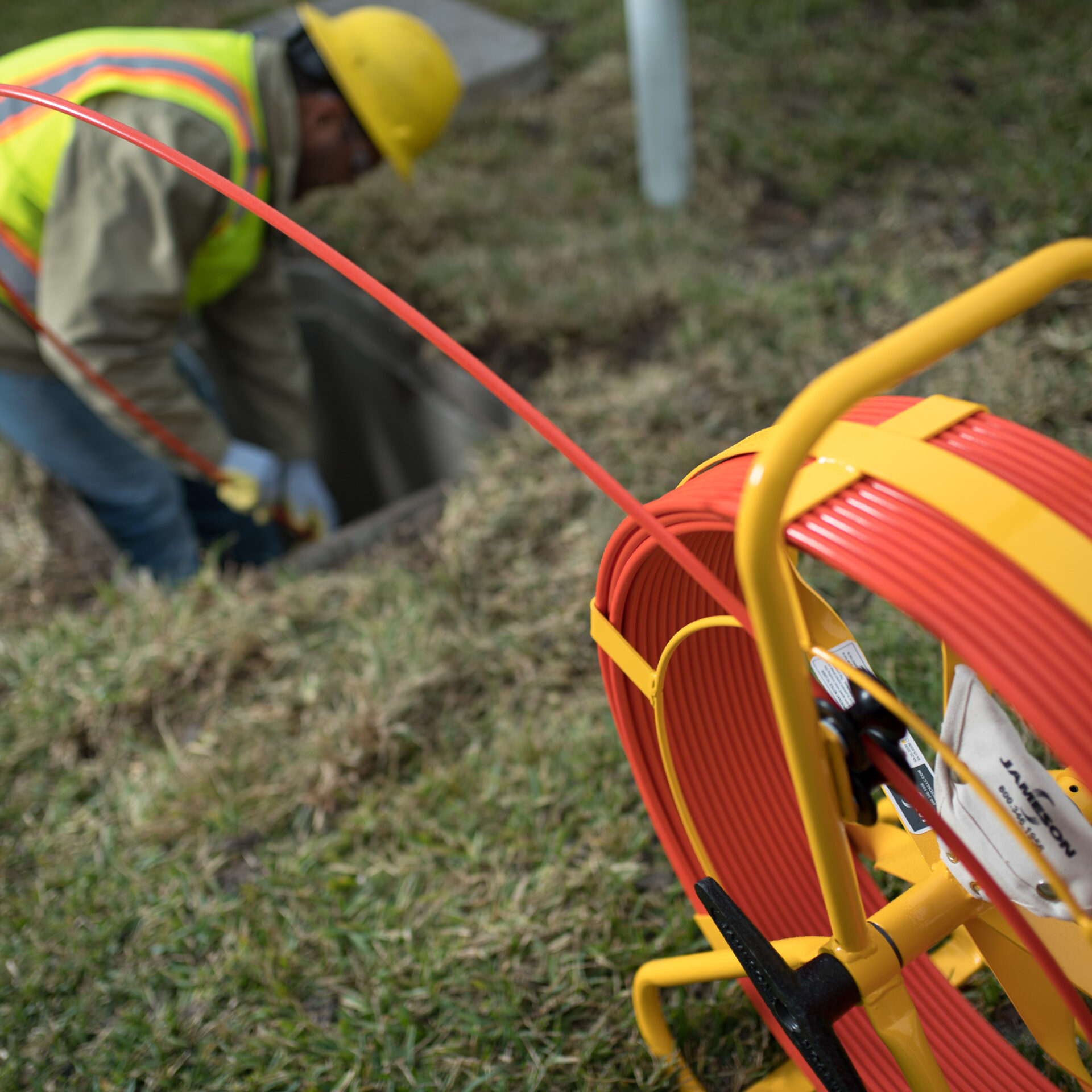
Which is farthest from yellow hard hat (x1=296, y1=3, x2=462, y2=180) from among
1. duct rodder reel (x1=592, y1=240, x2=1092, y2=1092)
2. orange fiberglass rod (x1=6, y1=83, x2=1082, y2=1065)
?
duct rodder reel (x1=592, y1=240, x2=1092, y2=1092)

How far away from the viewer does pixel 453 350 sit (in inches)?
37.7

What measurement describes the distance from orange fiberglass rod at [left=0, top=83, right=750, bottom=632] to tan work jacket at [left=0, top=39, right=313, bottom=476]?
1232 mm

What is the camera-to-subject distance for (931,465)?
90cm

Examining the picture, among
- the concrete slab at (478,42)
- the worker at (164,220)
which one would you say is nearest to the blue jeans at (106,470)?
the worker at (164,220)

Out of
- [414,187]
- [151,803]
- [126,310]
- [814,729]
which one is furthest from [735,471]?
[414,187]

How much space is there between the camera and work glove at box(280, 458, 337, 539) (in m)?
3.47

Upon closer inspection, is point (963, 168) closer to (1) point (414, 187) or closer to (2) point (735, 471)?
(1) point (414, 187)

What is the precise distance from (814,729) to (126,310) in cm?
212

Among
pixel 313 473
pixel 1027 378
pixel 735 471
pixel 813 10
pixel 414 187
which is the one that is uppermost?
pixel 813 10

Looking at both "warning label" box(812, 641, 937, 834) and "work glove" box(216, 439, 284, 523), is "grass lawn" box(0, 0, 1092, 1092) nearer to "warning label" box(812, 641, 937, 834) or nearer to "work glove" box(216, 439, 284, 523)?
"work glove" box(216, 439, 284, 523)

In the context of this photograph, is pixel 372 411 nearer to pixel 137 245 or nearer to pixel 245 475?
pixel 245 475

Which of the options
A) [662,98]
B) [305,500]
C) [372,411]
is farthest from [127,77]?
[372,411]

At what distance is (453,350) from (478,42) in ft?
16.2

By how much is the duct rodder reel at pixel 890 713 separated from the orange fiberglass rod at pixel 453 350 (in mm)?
70
